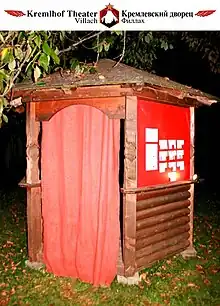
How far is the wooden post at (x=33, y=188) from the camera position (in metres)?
6.97

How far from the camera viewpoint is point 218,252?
8773 mm

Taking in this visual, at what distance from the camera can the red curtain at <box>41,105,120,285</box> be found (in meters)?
6.47

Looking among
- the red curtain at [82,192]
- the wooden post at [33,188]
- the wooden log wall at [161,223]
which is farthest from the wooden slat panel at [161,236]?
the wooden post at [33,188]

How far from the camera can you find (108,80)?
612cm

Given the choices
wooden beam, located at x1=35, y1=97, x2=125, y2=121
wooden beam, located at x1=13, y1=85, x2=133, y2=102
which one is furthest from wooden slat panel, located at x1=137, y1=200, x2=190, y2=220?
wooden beam, located at x1=13, y1=85, x2=133, y2=102

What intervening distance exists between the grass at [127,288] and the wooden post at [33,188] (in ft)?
1.39

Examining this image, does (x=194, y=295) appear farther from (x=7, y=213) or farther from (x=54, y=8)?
(x=7, y=213)

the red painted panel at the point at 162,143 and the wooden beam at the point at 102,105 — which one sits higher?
the wooden beam at the point at 102,105

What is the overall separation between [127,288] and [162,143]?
2.29 metres

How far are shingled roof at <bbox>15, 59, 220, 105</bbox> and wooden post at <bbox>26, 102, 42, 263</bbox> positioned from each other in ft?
1.80

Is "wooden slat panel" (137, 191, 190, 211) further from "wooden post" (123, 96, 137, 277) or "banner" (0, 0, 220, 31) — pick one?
"banner" (0, 0, 220, 31)

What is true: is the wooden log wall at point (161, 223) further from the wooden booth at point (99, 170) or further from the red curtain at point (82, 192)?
the red curtain at point (82, 192)

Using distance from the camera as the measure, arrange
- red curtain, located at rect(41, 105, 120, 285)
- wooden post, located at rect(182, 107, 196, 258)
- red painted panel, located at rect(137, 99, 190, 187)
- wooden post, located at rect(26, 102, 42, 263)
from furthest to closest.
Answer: wooden post, located at rect(182, 107, 196, 258)
wooden post, located at rect(26, 102, 42, 263)
red painted panel, located at rect(137, 99, 190, 187)
red curtain, located at rect(41, 105, 120, 285)

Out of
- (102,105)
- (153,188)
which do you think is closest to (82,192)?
(153,188)
